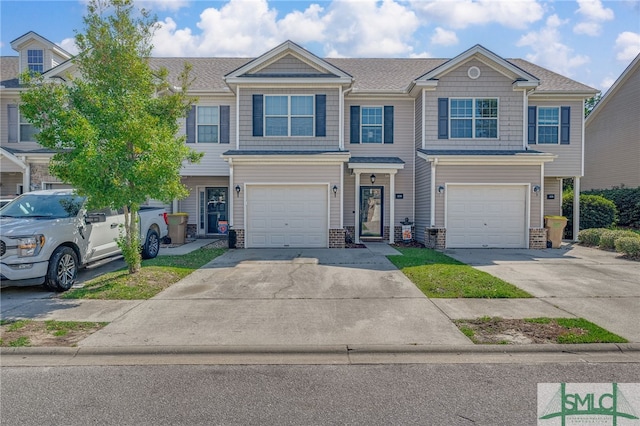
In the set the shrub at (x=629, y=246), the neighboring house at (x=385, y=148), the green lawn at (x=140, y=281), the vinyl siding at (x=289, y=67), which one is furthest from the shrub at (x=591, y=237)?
the green lawn at (x=140, y=281)

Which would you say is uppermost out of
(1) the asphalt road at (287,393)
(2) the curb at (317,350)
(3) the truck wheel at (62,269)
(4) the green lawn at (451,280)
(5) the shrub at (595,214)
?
(5) the shrub at (595,214)

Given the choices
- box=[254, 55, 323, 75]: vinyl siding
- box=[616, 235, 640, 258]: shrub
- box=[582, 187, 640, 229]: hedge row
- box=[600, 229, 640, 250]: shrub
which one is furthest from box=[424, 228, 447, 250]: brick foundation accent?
box=[582, 187, 640, 229]: hedge row

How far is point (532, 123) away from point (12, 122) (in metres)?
22.1

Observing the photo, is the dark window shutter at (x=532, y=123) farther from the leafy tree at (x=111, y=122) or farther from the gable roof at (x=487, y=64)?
the leafy tree at (x=111, y=122)

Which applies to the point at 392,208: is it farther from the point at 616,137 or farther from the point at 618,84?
the point at 618,84

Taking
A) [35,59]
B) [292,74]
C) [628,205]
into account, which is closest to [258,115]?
[292,74]

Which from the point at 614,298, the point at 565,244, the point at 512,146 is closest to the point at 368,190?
the point at 512,146

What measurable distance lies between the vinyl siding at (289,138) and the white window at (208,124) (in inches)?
95.8

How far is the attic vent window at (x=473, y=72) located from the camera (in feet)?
49.3

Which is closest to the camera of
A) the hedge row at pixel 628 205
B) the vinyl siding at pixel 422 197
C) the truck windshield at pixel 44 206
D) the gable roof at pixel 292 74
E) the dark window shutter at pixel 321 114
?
the truck windshield at pixel 44 206

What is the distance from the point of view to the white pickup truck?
740cm

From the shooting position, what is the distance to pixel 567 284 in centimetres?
868

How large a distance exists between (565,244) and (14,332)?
17.7 m

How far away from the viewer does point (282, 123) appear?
14.8 metres
